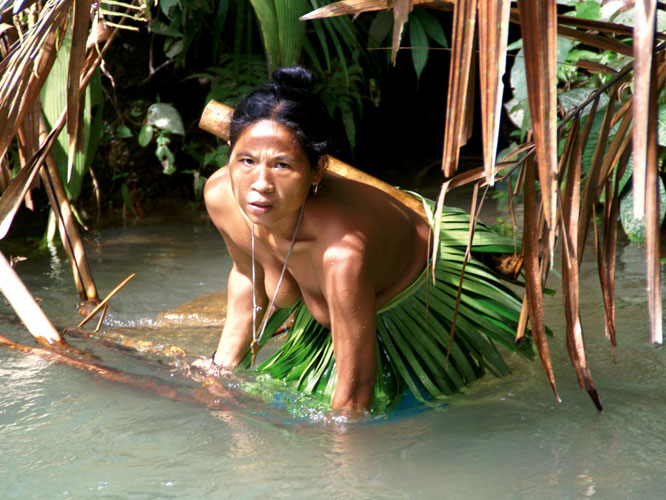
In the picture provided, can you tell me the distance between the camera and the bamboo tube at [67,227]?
2.26 m

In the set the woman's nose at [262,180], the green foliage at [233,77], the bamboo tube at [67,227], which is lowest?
the bamboo tube at [67,227]

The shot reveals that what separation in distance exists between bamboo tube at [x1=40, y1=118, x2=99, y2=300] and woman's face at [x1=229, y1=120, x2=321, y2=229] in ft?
2.74

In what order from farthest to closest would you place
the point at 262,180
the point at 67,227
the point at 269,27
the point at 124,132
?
the point at 124,132, the point at 269,27, the point at 67,227, the point at 262,180

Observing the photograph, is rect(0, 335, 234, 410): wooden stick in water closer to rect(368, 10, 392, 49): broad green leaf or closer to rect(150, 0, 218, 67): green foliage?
rect(150, 0, 218, 67): green foliage

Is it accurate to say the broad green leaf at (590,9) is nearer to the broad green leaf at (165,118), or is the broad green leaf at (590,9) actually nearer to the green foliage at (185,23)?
the green foliage at (185,23)

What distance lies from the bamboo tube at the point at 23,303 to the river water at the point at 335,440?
0.53 feet

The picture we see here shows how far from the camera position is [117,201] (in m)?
4.19

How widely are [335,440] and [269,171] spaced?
59 cm

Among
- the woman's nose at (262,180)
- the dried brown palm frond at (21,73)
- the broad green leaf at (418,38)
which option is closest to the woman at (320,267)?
the woman's nose at (262,180)

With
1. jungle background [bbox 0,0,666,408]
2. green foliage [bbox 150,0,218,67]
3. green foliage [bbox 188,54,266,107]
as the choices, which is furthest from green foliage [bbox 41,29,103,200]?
green foliage [bbox 188,54,266,107]

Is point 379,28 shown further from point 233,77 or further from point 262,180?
point 262,180

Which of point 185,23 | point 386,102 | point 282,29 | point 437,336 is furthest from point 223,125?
point 386,102

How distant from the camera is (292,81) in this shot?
5.23 feet

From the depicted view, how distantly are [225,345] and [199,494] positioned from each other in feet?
2.33
